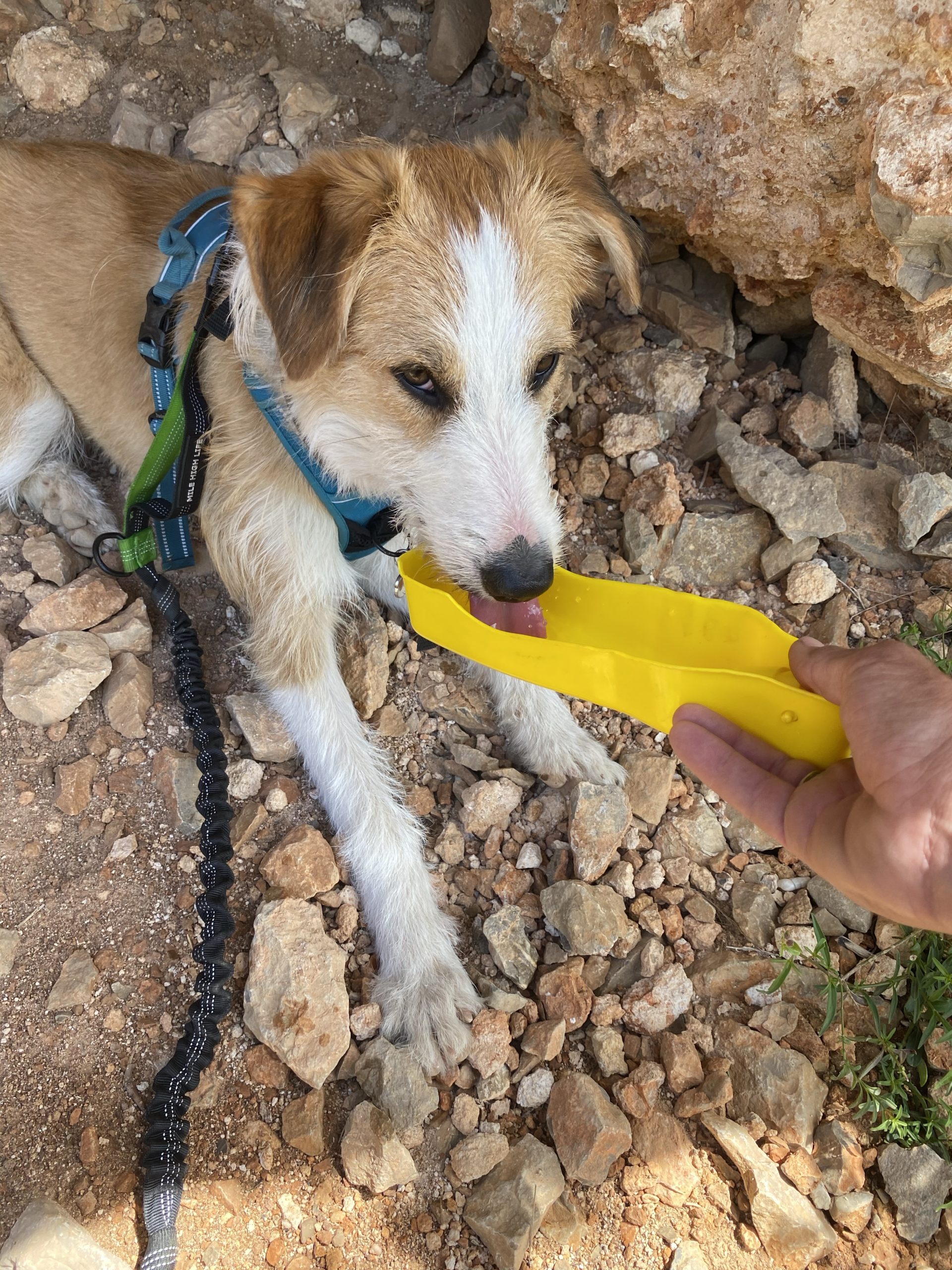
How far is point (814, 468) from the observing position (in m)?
3.24

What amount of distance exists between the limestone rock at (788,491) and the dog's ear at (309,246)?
5.56 ft

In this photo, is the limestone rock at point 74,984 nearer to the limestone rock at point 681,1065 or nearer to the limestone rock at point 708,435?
the limestone rock at point 681,1065

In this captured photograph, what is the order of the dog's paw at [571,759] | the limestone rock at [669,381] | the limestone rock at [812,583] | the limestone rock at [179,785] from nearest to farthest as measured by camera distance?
the limestone rock at [179,785] → the dog's paw at [571,759] → the limestone rock at [812,583] → the limestone rock at [669,381]

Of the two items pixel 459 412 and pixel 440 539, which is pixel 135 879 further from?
pixel 459 412

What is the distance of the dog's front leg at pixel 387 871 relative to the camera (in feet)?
7.91

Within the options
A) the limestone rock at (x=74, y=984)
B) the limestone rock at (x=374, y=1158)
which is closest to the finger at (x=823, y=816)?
the limestone rock at (x=374, y=1158)

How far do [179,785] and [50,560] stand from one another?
1.07 meters

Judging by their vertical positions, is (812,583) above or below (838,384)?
below

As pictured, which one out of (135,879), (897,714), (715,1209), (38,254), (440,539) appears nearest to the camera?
(897,714)

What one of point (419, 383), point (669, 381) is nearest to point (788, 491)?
point (669, 381)

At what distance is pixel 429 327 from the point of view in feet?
7.25

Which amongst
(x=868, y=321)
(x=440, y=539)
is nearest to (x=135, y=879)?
(x=440, y=539)

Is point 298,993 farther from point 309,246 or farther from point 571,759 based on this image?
point 309,246

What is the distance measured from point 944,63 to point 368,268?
1.62m
